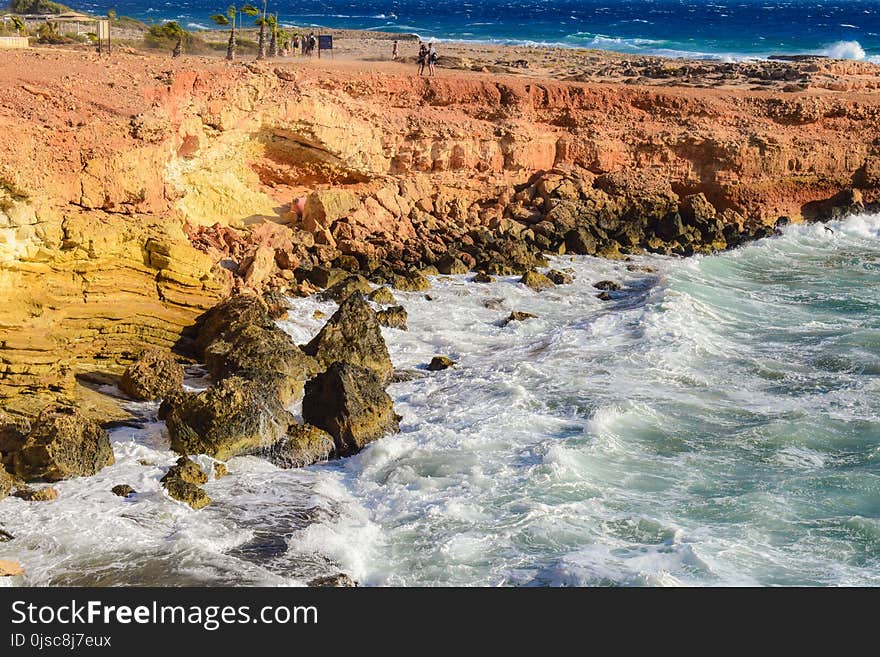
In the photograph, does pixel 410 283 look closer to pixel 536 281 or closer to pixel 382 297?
pixel 382 297

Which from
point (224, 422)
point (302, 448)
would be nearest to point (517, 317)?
point (302, 448)

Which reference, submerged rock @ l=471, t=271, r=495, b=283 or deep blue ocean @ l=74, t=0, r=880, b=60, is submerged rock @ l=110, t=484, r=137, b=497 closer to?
submerged rock @ l=471, t=271, r=495, b=283

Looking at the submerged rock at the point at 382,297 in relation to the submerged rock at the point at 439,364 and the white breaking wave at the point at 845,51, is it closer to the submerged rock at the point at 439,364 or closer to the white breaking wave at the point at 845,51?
the submerged rock at the point at 439,364

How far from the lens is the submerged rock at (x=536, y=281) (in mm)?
27312

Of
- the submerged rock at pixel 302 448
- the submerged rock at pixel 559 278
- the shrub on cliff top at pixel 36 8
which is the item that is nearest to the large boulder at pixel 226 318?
the submerged rock at pixel 302 448

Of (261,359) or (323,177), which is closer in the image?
(261,359)

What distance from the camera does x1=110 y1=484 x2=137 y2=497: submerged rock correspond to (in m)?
15.8

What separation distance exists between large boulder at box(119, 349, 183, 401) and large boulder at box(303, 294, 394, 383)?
2718mm

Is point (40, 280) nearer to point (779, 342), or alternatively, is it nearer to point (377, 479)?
point (377, 479)

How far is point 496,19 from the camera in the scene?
90.7m

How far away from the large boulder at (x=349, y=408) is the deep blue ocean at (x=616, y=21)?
48.8m

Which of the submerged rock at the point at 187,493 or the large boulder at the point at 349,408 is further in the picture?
the large boulder at the point at 349,408

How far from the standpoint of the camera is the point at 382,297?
81.7ft

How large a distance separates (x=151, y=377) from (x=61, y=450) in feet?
10.9
